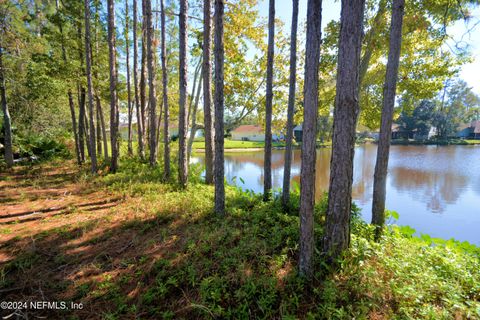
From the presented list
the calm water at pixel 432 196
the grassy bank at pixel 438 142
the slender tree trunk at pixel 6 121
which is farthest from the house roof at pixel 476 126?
the slender tree trunk at pixel 6 121

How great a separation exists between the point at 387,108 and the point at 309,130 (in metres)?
2.46

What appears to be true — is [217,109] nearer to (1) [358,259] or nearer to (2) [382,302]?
(1) [358,259]

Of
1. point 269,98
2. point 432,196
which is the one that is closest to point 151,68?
point 269,98

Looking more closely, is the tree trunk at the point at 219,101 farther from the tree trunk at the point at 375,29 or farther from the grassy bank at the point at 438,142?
the grassy bank at the point at 438,142

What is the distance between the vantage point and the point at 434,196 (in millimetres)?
8289

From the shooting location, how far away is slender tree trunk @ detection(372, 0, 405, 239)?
3.65 metres

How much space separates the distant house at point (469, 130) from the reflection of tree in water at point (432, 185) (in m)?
42.4

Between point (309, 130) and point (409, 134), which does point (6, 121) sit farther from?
point (409, 134)

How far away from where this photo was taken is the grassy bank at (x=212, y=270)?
223 cm

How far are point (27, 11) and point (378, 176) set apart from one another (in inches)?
548

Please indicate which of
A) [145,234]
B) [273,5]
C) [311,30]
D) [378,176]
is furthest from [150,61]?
[378,176]

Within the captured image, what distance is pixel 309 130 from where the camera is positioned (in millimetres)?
2391

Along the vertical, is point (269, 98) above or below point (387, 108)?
above

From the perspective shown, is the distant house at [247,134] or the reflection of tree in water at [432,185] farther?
the distant house at [247,134]
